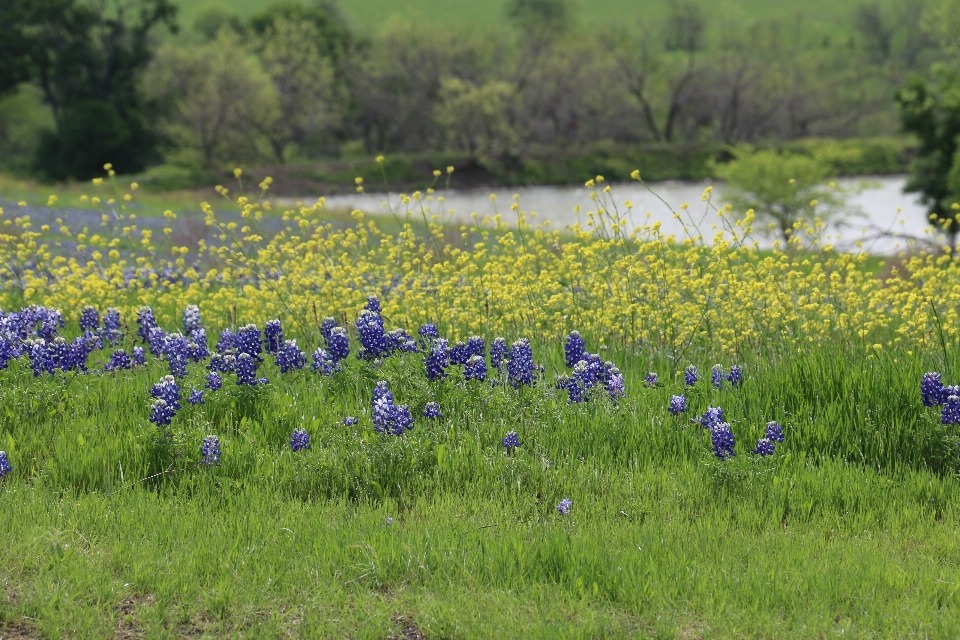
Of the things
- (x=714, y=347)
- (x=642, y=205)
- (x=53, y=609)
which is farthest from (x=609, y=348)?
(x=642, y=205)

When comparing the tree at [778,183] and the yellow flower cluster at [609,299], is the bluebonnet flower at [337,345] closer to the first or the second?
the yellow flower cluster at [609,299]

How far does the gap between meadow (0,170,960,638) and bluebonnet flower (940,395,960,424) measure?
0.5 inches

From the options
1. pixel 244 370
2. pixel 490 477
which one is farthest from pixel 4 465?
pixel 490 477

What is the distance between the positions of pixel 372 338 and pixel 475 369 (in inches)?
30.4

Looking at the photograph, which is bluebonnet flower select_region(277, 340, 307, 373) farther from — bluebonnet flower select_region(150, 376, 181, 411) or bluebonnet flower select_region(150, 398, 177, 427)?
bluebonnet flower select_region(150, 398, 177, 427)

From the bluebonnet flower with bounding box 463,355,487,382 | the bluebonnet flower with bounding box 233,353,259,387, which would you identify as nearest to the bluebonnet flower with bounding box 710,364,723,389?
the bluebonnet flower with bounding box 463,355,487,382

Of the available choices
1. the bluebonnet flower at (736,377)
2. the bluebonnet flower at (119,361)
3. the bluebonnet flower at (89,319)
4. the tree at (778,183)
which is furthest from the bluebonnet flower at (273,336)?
the tree at (778,183)

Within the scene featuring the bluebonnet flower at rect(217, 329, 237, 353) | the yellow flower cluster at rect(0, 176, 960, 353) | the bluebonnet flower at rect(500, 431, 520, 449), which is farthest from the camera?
the yellow flower cluster at rect(0, 176, 960, 353)

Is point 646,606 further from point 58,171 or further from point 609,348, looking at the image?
point 58,171

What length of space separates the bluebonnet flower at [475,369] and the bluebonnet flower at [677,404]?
1212mm

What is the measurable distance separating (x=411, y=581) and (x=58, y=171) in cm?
6356

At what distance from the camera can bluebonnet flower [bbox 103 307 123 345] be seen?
7.29 meters

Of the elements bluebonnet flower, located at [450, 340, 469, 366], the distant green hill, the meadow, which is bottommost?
the meadow

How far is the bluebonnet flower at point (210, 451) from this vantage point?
5.31m
